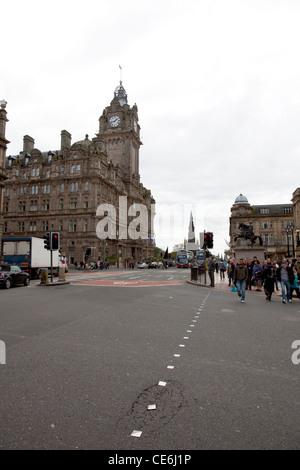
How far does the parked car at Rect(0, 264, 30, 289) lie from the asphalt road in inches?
430

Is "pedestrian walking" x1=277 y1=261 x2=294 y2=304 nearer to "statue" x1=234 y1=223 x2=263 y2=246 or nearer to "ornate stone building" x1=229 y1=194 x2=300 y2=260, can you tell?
"statue" x1=234 y1=223 x2=263 y2=246

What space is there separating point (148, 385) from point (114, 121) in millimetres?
86874

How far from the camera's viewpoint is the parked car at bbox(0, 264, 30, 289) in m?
18.0

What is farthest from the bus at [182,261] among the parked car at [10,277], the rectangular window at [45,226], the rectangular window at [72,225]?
the parked car at [10,277]

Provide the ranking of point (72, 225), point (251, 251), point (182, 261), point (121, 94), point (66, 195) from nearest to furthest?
point (251, 251)
point (72, 225)
point (66, 195)
point (182, 261)
point (121, 94)

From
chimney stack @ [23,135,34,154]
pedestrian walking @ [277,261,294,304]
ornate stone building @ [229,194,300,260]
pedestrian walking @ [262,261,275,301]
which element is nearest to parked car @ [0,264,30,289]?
pedestrian walking @ [262,261,275,301]

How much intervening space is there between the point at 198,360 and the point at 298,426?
2244mm

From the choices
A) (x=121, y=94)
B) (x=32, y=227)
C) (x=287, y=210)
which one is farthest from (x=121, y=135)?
(x=287, y=210)

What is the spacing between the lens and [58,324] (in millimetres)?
7891

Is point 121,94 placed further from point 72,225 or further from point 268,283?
point 268,283

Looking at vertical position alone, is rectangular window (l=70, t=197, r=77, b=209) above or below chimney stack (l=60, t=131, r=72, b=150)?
below

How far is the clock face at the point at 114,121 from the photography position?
82.6 metres

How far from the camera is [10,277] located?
61.0ft

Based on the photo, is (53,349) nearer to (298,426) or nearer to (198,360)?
(198,360)
